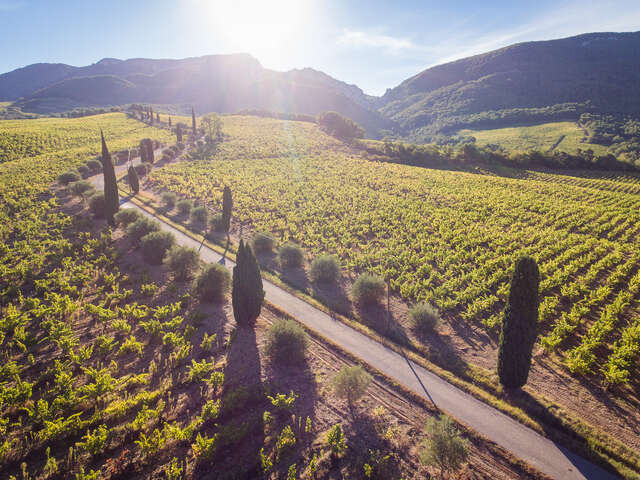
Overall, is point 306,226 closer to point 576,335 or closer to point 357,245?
point 357,245

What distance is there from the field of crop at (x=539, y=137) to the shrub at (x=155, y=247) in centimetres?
12382

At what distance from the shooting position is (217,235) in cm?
3072

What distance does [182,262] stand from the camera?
21016 mm

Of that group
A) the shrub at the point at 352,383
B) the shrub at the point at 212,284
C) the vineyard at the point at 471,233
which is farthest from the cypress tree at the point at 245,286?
the vineyard at the point at 471,233

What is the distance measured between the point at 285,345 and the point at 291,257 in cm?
1093

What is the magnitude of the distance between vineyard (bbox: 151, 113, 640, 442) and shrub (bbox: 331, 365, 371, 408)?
19.6 ft

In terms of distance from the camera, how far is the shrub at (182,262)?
2101 centimetres

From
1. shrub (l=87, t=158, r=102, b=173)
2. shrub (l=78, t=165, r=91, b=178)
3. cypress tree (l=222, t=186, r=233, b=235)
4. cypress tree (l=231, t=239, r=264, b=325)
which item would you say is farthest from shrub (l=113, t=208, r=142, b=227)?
shrub (l=87, t=158, r=102, b=173)

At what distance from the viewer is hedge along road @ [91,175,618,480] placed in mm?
10047

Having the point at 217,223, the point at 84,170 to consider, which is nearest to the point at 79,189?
the point at 84,170

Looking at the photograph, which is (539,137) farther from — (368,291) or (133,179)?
(133,179)

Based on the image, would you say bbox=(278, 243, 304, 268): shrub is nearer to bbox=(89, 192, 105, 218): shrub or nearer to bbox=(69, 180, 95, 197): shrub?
bbox=(89, 192, 105, 218): shrub

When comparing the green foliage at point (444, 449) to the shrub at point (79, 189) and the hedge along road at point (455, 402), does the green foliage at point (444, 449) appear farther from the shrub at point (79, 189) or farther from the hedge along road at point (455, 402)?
the shrub at point (79, 189)

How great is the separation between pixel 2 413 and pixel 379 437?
13.8m
